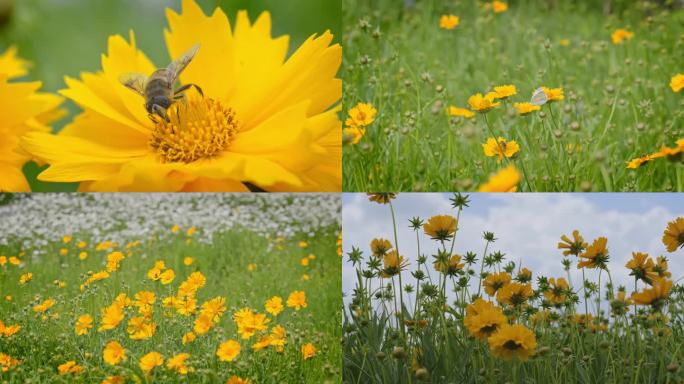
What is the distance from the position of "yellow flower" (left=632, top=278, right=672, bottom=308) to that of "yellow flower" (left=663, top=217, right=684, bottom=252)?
10cm

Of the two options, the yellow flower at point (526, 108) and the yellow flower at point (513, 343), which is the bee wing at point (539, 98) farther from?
the yellow flower at point (513, 343)

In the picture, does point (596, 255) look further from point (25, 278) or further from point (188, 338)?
point (25, 278)

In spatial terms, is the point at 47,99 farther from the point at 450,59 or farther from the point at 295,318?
the point at 450,59

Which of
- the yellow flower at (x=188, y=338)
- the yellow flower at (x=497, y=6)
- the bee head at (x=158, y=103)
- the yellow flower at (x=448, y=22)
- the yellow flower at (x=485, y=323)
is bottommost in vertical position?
the yellow flower at (x=188, y=338)

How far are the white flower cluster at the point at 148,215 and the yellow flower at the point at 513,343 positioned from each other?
1.47 ft

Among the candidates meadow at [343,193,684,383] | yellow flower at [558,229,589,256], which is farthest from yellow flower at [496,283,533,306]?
yellow flower at [558,229,589,256]

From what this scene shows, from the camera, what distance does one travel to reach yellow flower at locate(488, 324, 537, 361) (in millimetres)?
1810

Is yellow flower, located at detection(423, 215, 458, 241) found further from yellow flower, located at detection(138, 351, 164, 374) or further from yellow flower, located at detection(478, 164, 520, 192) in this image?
yellow flower, located at detection(138, 351, 164, 374)

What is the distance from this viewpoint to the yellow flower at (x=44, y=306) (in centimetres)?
207

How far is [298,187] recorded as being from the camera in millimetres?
1950

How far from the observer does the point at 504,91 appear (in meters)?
2.04

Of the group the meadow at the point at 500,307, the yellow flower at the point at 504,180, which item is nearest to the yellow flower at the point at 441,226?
the meadow at the point at 500,307

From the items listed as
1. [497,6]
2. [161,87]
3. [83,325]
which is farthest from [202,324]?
[497,6]

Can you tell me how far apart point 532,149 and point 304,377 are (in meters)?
0.69
